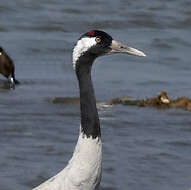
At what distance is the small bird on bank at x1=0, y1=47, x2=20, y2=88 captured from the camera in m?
12.8

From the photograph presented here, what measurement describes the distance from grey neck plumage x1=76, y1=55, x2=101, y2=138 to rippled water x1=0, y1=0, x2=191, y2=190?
1.90 m

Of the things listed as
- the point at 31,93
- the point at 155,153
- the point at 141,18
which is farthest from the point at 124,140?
the point at 141,18

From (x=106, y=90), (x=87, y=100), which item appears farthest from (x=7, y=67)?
(x=87, y=100)

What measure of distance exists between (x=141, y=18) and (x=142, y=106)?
649 cm

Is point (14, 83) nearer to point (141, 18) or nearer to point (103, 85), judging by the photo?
point (103, 85)

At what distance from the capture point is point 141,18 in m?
17.8

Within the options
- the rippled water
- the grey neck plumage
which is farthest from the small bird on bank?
the grey neck plumage

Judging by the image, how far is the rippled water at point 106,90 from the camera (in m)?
9.06

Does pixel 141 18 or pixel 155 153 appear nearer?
pixel 155 153

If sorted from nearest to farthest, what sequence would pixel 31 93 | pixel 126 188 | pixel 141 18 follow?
pixel 126 188 → pixel 31 93 → pixel 141 18

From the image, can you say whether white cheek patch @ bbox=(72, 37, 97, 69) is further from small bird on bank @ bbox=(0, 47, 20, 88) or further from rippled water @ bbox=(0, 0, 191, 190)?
small bird on bank @ bbox=(0, 47, 20, 88)

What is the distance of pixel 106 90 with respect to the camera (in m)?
12.4

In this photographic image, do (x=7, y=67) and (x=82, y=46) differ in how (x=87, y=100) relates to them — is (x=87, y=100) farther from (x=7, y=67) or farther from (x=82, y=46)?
(x=7, y=67)

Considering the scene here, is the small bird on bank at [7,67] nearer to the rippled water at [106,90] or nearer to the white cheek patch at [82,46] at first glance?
the rippled water at [106,90]
